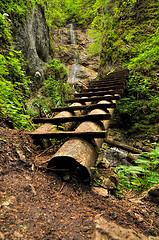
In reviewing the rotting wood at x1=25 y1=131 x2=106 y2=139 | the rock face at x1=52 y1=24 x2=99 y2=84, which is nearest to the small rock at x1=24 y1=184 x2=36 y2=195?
the rotting wood at x1=25 y1=131 x2=106 y2=139

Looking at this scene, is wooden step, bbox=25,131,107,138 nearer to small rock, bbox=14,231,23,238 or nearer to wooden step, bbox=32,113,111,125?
wooden step, bbox=32,113,111,125

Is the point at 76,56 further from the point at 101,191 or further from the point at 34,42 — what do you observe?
the point at 101,191

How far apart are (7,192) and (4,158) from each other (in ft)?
1.33

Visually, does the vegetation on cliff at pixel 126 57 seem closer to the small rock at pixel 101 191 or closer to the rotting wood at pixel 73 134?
the rotting wood at pixel 73 134

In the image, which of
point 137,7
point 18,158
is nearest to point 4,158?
point 18,158

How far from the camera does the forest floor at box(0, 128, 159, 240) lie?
713 millimetres

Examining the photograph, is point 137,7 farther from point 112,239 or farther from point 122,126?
point 112,239

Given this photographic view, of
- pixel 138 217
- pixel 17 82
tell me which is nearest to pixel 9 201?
pixel 138 217

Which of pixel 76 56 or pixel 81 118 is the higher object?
pixel 76 56

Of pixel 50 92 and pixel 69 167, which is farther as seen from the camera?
pixel 50 92

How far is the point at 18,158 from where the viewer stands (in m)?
1.29

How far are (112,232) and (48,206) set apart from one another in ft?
1.62

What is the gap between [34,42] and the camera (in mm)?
5695

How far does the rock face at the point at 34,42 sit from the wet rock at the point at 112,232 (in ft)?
17.8
